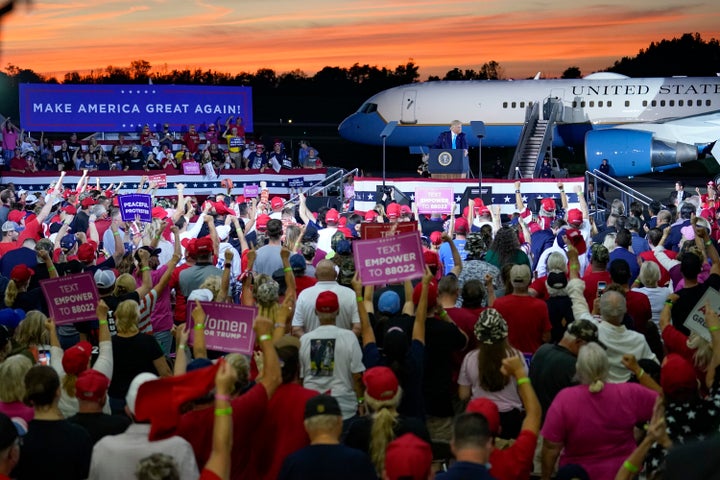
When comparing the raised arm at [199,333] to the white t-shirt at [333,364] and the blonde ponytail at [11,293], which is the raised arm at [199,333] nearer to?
the white t-shirt at [333,364]

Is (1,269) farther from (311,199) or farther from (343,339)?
(311,199)

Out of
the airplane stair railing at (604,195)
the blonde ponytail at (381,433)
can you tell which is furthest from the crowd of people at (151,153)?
the blonde ponytail at (381,433)

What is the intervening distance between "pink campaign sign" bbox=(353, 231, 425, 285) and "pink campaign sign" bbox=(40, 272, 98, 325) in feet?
6.72

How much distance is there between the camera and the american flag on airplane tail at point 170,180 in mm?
28797

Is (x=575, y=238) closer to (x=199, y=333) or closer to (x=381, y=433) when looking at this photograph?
(x=199, y=333)

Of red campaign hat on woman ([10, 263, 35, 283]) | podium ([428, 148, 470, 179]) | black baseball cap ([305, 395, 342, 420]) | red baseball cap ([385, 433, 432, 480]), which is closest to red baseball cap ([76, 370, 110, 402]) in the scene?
black baseball cap ([305, 395, 342, 420])

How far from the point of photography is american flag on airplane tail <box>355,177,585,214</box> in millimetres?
19859

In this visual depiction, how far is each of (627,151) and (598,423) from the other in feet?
94.3

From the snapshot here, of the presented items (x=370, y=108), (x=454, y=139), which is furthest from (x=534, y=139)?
(x=454, y=139)

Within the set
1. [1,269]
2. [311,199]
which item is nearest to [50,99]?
[311,199]

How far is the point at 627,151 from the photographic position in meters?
33.5

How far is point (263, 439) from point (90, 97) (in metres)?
31.2

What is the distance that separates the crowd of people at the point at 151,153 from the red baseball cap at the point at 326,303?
23.2 metres

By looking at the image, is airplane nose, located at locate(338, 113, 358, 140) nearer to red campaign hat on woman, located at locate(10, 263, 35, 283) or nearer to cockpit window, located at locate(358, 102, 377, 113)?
cockpit window, located at locate(358, 102, 377, 113)
